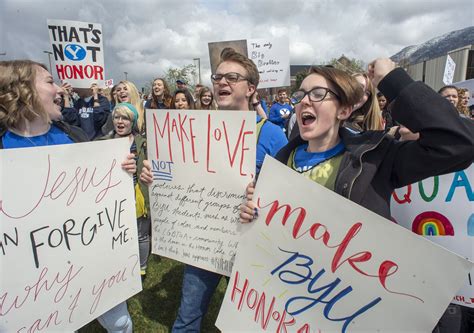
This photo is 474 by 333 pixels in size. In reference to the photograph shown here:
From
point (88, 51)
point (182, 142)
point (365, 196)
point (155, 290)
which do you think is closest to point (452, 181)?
point (365, 196)

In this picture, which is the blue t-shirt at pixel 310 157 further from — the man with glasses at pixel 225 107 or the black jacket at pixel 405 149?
the man with glasses at pixel 225 107

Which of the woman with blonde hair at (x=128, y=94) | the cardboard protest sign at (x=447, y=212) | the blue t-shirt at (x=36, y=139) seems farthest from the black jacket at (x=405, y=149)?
the woman with blonde hair at (x=128, y=94)

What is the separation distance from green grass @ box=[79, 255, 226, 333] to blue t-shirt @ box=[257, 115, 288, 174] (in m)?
1.75

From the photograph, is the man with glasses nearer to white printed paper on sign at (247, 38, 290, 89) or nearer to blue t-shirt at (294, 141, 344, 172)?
blue t-shirt at (294, 141, 344, 172)

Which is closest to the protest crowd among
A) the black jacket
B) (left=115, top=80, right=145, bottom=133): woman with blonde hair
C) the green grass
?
the black jacket

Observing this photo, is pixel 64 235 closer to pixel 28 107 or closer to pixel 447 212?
pixel 28 107

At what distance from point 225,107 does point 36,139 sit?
44.4 inches

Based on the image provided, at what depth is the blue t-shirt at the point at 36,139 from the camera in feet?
5.25

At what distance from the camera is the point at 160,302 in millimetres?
3031

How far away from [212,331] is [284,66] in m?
5.23

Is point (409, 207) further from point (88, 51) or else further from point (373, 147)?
point (88, 51)

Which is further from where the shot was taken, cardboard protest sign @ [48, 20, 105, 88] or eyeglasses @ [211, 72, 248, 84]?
cardboard protest sign @ [48, 20, 105, 88]

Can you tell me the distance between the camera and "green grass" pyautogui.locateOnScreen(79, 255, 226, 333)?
268 centimetres

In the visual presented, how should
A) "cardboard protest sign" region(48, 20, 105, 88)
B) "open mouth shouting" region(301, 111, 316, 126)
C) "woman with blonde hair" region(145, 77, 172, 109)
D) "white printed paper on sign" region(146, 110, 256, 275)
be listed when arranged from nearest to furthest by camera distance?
1. "open mouth shouting" region(301, 111, 316, 126)
2. "white printed paper on sign" region(146, 110, 256, 275)
3. "cardboard protest sign" region(48, 20, 105, 88)
4. "woman with blonde hair" region(145, 77, 172, 109)
